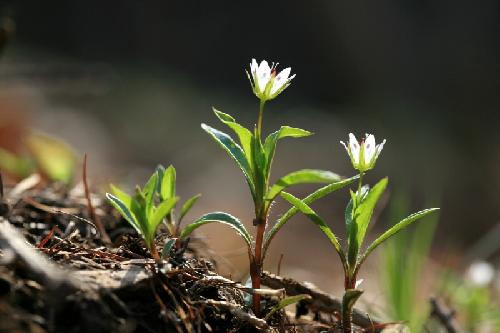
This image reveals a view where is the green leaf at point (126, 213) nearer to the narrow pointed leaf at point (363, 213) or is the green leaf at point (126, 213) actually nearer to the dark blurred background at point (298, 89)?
A: the narrow pointed leaf at point (363, 213)

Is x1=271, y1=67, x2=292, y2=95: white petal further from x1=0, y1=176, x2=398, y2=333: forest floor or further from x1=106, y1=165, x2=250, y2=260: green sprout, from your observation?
x1=0, y1=176, x2=398, y2=333: forest floor

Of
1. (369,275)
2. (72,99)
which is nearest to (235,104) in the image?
(72,99)

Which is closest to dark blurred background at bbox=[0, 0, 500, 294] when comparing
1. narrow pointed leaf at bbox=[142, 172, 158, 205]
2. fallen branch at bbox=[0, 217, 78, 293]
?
narrow pointed leaf at bbox=[142, 172, 158, 205]

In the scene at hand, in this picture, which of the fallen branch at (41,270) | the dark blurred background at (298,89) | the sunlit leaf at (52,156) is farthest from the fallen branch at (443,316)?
the dark blurred background at (298,89)

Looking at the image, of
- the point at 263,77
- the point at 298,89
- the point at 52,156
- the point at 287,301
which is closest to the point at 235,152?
the point at 263,77

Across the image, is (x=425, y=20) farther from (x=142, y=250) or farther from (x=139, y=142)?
(x=142, y=250)

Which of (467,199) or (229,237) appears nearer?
(229,237)

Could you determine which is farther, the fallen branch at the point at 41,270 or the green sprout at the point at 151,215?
the green sprout at the point at 151,215
